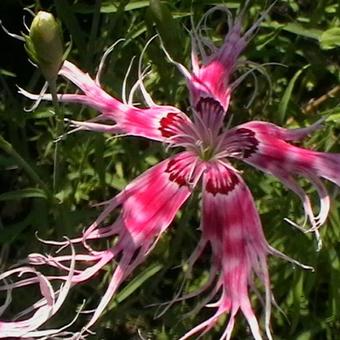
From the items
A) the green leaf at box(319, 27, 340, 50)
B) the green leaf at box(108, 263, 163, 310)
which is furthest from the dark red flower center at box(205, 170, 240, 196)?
the green leaf at box(319, 27, 340, 50)

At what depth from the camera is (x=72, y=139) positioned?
223 cm

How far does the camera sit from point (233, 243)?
1.90 m

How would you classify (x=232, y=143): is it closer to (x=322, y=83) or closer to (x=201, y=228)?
(x=201, y=228)

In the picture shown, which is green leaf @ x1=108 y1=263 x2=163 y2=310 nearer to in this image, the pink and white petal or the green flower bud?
the pink and white petal

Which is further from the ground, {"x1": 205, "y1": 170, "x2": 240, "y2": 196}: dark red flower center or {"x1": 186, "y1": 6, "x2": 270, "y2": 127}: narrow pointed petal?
{"x1": 186, "y1": 6, "x2": 270, "y2": 127}: narrow pointed petal

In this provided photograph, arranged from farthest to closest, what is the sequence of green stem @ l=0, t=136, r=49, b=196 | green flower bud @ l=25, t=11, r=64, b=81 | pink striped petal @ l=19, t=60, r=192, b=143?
pink striped petal @ l=19, t=60, r=192, b=143
green stem @ l=0, t=136, r=49, b=196
green flower bud @ l=25, t=11, r=64, b=81

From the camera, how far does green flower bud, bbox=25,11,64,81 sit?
1.71 metres

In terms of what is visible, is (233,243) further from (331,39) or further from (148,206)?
(331,39)

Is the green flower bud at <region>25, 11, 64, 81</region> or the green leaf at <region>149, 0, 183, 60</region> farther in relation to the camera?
the green leaf at <region>149, 0, 183, 60</region>

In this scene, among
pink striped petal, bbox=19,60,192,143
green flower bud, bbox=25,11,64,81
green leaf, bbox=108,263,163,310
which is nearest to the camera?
green flower bud, bbox=25,11,64,81

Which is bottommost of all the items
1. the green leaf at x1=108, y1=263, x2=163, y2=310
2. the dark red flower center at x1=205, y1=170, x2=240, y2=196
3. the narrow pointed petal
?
the green leaf at x1=108, y1=263, x2=163, y2=310

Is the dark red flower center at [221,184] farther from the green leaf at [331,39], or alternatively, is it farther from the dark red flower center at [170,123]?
the green leaf at [331,39]

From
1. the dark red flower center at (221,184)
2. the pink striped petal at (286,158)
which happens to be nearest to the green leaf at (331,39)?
the pink striped petal at (286,158)

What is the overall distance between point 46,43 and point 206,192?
40 centimetres
